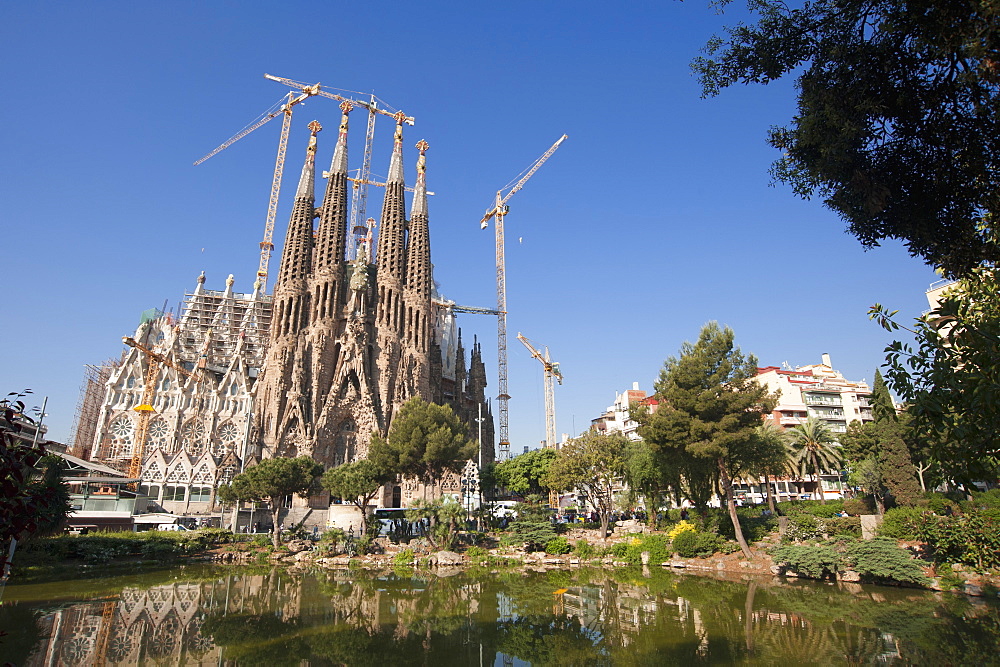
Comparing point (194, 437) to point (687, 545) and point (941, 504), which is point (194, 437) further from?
point (941, 504)

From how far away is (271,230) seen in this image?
78000 millimetres

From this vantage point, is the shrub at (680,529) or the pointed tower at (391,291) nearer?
the shrub at (680,529)

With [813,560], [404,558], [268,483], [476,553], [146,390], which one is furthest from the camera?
[146,390]

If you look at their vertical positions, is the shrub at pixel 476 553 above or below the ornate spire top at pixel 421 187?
below

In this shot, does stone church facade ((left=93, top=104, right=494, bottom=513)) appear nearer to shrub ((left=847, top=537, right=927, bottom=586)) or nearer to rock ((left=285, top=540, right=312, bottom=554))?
rock ((left=285, top=540, right=312, bottom=554))

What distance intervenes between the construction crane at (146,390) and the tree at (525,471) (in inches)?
1173

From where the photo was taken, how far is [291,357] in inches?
2004

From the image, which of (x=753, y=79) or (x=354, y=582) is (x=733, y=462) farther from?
(x=753, y=79)

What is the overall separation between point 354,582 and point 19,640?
11.3 meters

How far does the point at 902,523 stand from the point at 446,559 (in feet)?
64.6

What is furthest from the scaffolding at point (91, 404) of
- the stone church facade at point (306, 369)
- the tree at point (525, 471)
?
the tree at point (525, 471)

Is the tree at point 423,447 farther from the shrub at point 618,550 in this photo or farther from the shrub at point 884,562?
the shrub at point 884,562

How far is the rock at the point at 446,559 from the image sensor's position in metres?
27.2

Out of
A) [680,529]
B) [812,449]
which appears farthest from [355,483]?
[812,449]
